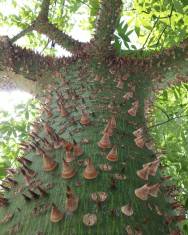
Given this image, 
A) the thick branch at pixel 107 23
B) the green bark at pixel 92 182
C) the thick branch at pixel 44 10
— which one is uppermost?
the thick branch at pixel 44 10

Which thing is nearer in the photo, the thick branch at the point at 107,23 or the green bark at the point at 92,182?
the green bark at the point at 92,182

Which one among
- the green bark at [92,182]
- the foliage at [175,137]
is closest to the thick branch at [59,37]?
the foliage at [175,137]

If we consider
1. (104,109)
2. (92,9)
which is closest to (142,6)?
(92,9)

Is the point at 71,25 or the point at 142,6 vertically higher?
the point at 71,25

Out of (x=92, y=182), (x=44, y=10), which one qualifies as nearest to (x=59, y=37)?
(x=44, y=10)

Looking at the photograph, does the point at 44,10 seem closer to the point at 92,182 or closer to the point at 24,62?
the point at 24,62

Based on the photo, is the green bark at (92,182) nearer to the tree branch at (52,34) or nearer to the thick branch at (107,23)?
the thick branch at (107,23)

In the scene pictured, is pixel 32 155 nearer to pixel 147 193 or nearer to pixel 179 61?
pixel 147 193
